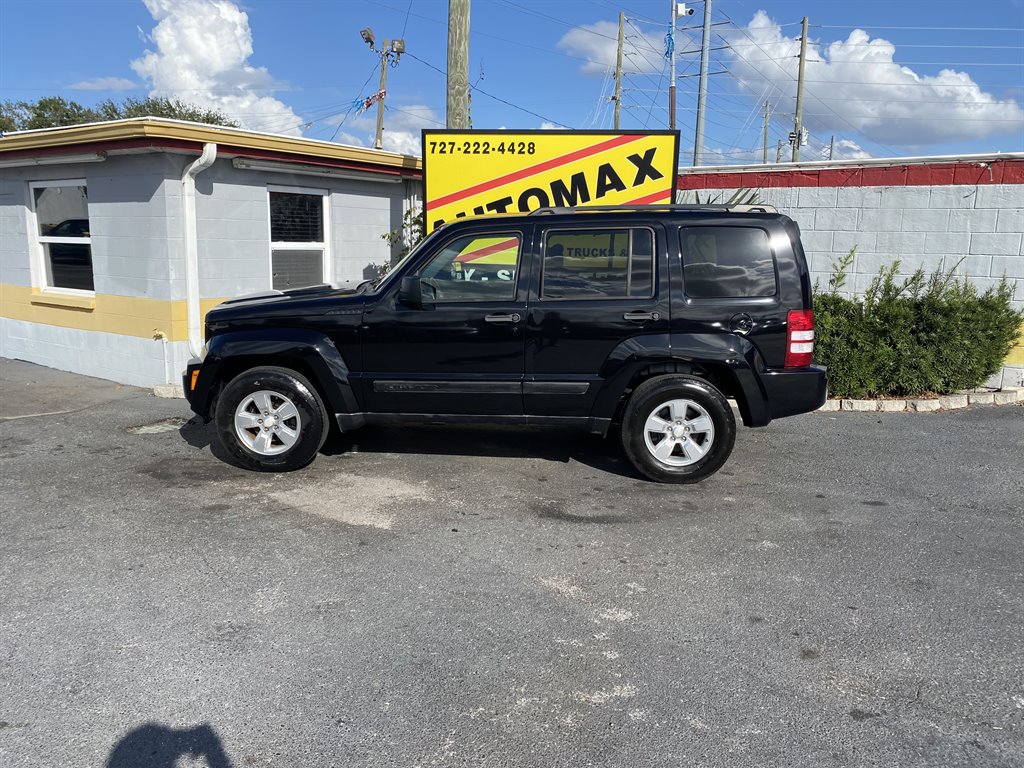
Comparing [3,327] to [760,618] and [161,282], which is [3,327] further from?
[760,618]

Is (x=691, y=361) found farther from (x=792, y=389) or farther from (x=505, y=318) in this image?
(x=505, y=318)

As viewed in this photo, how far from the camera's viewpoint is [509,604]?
395cm

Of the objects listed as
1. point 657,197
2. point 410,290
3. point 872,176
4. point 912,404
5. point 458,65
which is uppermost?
point 458,65

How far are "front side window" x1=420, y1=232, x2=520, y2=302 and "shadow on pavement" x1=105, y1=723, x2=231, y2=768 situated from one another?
11.4ft

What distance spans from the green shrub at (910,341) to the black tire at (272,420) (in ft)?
18.0

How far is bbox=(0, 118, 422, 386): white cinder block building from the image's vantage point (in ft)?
28.7

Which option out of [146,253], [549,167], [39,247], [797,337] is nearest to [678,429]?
[797,337]

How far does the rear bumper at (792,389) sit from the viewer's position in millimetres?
5617

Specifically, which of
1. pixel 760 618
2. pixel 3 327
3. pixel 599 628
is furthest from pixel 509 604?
pixel 3 327

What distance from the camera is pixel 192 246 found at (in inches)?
349

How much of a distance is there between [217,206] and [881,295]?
7.68 meters

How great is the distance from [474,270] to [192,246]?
450 cm

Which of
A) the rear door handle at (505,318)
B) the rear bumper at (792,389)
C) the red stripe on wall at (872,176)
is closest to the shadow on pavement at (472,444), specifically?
the rear bumper at (792,389)

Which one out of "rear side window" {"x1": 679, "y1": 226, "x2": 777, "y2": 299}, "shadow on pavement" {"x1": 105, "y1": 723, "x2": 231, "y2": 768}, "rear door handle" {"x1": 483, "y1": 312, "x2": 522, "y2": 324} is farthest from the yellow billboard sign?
"shadow on pavement" {"x1": 105, "y1": 723, "x2": 231, "y2": 768}
